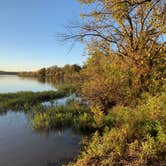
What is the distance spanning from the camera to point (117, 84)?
10.8m

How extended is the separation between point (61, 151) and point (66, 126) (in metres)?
3.16

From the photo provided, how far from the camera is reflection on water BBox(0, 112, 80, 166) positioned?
22.2ft

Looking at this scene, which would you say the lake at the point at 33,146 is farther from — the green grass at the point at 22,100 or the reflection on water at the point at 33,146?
the green grass at the point at 22,100

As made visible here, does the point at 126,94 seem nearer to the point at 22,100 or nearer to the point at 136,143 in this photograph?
the point at 136,143

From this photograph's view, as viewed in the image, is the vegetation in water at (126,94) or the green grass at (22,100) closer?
the vegetation in water at (126,94)

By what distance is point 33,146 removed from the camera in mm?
8062

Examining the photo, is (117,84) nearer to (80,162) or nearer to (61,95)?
(80,162)

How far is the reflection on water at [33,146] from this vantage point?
266 inches

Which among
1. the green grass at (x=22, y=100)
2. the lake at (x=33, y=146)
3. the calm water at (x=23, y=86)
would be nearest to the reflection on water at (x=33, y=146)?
the lake at (x=33, y=146)

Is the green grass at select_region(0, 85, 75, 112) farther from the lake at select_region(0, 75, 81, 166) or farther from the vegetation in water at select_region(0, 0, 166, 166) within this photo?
the lake at select_region(0, 75, 81, 166)

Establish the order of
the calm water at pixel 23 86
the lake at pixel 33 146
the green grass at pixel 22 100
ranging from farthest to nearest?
the calm water at pixel 23 86, the green grass at pixel 22 100, the lake at pixel 33 146

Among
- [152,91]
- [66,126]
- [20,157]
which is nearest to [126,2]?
[152,91]

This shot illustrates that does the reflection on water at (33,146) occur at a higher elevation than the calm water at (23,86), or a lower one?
lower

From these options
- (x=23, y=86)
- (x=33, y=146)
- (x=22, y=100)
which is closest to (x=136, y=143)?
(x=33, y=146)
